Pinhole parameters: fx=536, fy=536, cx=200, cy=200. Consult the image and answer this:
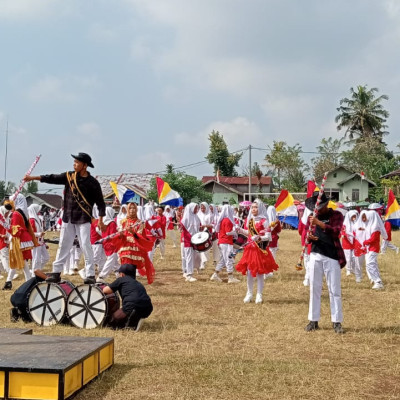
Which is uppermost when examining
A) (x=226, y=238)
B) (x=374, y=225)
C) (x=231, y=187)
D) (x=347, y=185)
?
(x=231, y=187)

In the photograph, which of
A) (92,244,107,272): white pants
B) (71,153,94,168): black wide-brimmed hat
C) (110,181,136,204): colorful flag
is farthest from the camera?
(110,181,136,204): colorful flag

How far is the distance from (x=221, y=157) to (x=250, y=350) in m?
64.6

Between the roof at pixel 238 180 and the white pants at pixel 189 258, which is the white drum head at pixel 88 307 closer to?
the white pants at pixel 189 258

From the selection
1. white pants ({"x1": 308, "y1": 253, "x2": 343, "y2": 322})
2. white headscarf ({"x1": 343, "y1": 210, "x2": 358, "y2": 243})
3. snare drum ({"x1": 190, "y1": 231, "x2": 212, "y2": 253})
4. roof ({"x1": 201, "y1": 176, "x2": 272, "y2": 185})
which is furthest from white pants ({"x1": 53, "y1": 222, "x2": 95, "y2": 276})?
roof ({"x1": 201, "y1": 176, "x2": 272, "y2": 185})

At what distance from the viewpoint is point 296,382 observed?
18.1ft

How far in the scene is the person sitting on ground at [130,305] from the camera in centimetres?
769

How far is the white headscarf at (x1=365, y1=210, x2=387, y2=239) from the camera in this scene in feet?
40.4

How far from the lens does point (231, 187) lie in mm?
66812

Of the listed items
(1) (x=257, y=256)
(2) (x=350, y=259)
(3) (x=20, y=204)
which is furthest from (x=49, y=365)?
(2) (x=350, y=259)

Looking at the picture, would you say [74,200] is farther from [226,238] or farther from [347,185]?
[347,185]

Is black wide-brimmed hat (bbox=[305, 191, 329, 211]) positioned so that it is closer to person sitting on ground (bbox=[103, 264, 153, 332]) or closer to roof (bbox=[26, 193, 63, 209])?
person sitting on ground (bbox=[103, 264, 153, 332])

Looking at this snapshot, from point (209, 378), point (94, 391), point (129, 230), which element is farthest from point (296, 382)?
point (129, 230)

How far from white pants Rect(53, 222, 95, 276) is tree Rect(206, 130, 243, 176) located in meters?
61.3

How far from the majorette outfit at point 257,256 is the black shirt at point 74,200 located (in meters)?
3.09
